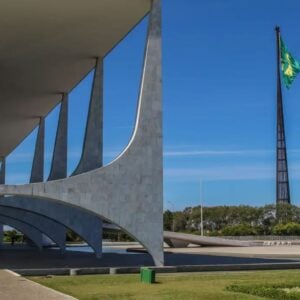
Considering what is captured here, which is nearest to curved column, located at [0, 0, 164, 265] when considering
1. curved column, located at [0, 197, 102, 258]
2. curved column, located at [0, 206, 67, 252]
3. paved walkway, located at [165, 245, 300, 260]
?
curved column, located at [0, 197, 102, 258]

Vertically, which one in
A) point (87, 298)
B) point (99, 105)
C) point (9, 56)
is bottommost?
point (87, 298)

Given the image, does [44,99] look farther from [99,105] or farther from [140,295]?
[140,295]

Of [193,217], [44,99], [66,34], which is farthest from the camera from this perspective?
[193,217]

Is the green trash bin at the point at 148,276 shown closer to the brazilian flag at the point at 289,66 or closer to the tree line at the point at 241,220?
the brazilian flag at the point at 289,66

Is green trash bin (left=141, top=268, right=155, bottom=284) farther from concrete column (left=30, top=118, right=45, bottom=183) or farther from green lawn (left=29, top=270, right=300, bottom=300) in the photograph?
concrete column (left=30, top=118, right=45, bottom=183)

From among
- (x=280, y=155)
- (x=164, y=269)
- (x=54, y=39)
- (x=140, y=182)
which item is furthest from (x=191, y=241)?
(x=54, y=39)

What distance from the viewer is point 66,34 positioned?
2252 cm

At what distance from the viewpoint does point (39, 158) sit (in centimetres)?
3841

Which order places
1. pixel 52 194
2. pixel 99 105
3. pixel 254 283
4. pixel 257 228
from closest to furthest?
pixel 254 283 < pixel 52 194 < pixel 99 105 < pixel 257 228

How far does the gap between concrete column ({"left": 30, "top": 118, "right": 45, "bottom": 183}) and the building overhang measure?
241 inches

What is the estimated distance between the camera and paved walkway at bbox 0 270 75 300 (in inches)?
459

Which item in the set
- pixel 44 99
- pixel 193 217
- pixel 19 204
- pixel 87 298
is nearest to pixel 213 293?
pixel 87 298

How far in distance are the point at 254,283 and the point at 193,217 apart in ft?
256

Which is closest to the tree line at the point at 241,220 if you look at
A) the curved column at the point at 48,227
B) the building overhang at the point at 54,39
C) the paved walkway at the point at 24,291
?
the curved column at the point at 48,227
